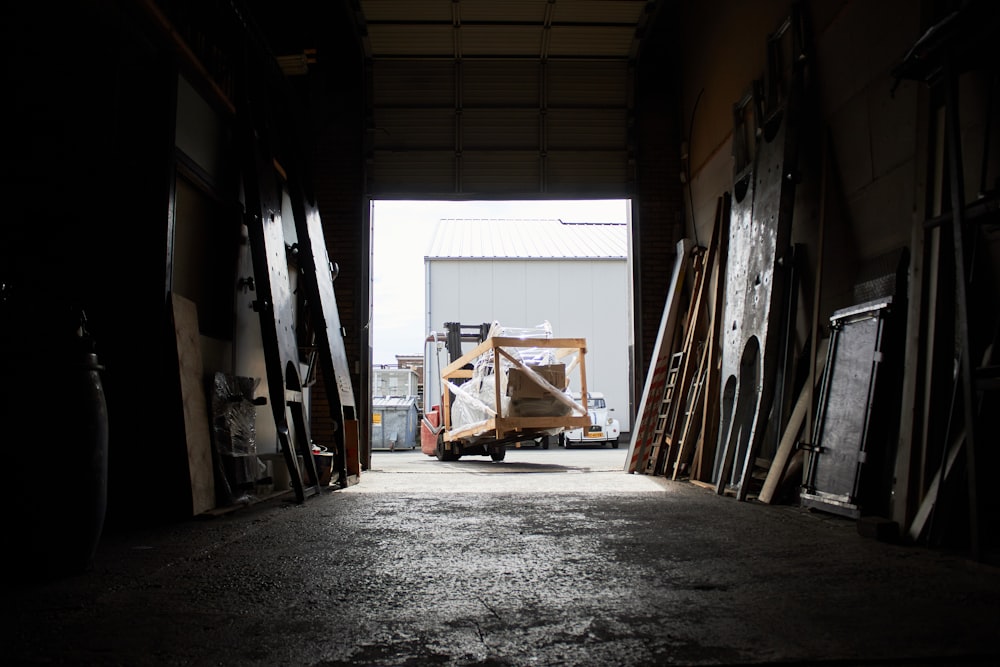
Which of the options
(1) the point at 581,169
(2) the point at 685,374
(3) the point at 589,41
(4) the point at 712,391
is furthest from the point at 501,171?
(4) the point at 712,391

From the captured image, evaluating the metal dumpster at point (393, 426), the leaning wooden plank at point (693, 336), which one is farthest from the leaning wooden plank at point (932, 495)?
the metal dumpster at point (393, 426)

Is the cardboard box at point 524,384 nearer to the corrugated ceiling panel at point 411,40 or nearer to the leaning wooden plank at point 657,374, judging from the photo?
the leaning wooden plank at point 657,374

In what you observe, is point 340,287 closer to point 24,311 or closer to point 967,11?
point 24,311

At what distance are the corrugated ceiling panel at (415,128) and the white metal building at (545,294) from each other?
54.2 ft

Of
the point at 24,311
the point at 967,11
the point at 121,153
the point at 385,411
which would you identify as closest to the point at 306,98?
the point at 121,153

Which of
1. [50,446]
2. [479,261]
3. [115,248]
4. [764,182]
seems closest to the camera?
[50,446]

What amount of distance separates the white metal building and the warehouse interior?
1655cm

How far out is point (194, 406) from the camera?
5.53 meters

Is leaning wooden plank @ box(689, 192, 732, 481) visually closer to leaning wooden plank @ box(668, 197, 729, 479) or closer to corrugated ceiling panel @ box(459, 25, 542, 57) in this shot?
leaning wooden plank @ box(668, 197, 729, 479)

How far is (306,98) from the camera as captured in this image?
33.9ft

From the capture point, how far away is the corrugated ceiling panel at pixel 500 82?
10734 mm

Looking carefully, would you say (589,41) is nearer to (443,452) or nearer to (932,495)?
(932,495)

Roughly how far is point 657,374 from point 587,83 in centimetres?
436

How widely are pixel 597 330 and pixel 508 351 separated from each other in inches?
585
